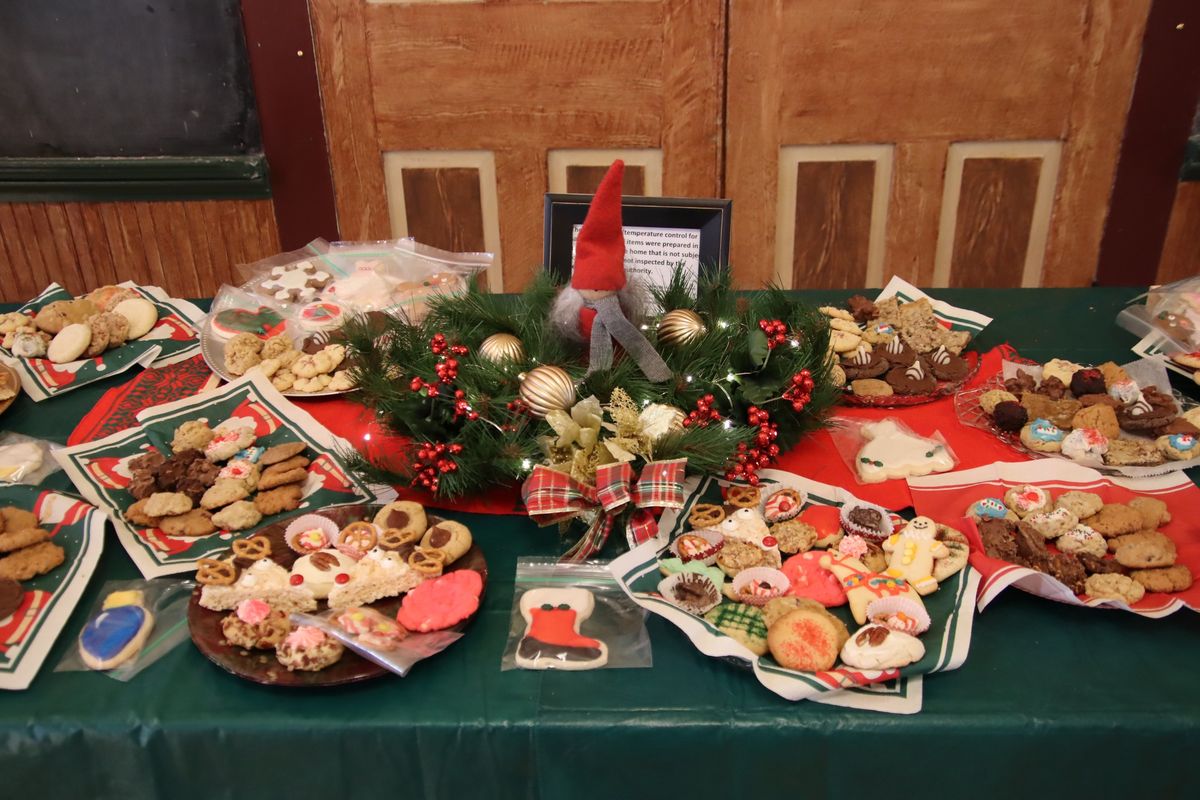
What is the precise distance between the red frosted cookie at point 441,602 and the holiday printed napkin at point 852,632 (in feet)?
0.57

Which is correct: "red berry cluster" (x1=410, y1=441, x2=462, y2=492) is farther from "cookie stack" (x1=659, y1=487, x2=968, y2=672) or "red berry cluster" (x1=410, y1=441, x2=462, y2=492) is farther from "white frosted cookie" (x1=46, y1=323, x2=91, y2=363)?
"white frosted cookie" (x1=46, y1=323, x2=91, y2=363)

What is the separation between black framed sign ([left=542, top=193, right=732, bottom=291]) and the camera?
162 cm

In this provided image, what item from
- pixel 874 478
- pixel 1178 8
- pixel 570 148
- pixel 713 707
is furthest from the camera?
pixel 570 148

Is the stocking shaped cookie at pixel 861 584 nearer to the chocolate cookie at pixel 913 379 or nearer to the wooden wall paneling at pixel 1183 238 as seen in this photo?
the chocolate cookie at pixel 913 379

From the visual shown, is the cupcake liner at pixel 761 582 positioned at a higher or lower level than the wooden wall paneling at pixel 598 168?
lower

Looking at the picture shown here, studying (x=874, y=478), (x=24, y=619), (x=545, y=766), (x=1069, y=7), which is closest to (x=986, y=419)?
A: (x=874, y=478)

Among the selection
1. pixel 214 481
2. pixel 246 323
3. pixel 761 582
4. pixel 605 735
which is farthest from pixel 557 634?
pixel 246 323

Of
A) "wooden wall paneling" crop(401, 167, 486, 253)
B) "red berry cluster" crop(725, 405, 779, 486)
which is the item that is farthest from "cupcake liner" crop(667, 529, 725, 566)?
"wooden wall paneling" crop(401, 167, 486, 253)

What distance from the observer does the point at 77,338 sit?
5.60ft

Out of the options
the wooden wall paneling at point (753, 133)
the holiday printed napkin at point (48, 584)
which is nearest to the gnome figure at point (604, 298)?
the holiday printed napkin at point (48, 584)

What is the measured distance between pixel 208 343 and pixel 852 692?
1361 mm

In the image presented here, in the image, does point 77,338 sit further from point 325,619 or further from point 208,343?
point 325,619

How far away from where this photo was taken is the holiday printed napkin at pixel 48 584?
0.98 meters

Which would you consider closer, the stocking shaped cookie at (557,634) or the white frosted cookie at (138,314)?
the stocking shaped cookie at (557,634)
